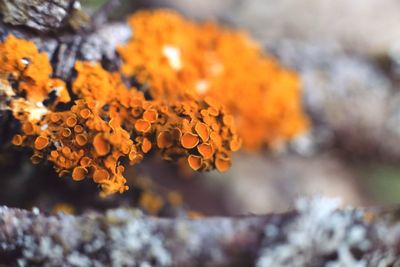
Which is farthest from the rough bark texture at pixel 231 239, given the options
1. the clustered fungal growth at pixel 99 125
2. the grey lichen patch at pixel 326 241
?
the clustered fungal growth at pixel 99 125

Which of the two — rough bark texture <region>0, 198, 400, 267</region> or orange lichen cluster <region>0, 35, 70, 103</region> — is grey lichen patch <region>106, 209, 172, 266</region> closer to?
rough bark texture <region>0, 198, 400, 267</region>

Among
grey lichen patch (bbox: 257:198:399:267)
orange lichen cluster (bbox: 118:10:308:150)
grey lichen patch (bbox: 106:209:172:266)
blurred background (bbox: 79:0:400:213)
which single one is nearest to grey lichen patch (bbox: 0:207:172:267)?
grey lichen patch (bbox: 106:209:172:266)

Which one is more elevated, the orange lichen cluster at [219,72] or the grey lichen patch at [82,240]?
the orange lichen cluster at [219,72]

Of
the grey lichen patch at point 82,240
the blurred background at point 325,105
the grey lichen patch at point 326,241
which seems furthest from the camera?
the blurred background at point 325,105

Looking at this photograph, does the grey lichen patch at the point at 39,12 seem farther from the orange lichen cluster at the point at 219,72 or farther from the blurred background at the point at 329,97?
the blurred background at the point at 329,97

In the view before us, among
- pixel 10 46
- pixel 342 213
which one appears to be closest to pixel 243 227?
pixel 342 213

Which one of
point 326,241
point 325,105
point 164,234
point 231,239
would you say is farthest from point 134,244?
point 325,105

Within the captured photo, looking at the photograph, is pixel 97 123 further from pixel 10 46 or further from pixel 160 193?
pixel 160 193
